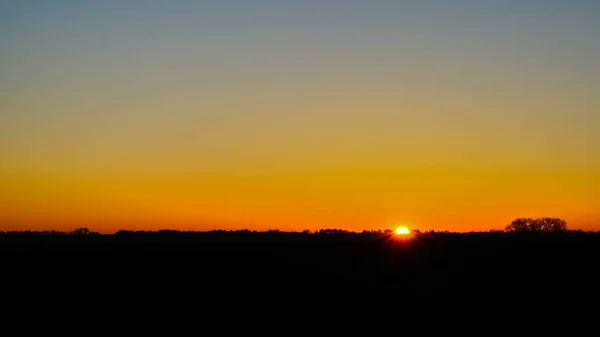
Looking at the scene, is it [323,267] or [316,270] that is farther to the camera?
[323,267]

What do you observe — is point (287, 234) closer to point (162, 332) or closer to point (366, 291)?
A: point (366, 291)

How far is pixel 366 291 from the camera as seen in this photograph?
4509 centimetres

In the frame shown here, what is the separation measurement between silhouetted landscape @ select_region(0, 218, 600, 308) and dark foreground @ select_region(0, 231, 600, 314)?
0.06 meters

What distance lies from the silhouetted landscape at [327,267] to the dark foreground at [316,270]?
60mm

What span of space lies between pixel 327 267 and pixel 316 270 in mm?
1198

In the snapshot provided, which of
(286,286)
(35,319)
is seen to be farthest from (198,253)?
(35,319)

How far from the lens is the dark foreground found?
44188 millimetres

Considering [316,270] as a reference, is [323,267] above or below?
above

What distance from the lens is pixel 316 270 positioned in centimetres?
5038

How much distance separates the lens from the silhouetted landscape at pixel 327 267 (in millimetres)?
45250

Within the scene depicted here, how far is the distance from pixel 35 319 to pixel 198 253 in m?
18.6

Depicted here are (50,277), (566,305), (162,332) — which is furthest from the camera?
(50,277)

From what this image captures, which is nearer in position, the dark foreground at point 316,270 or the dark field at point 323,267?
the dark foreground at point 316,270

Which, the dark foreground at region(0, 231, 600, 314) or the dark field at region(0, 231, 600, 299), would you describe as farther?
the dark field at region(0, 231, 600, 299)
